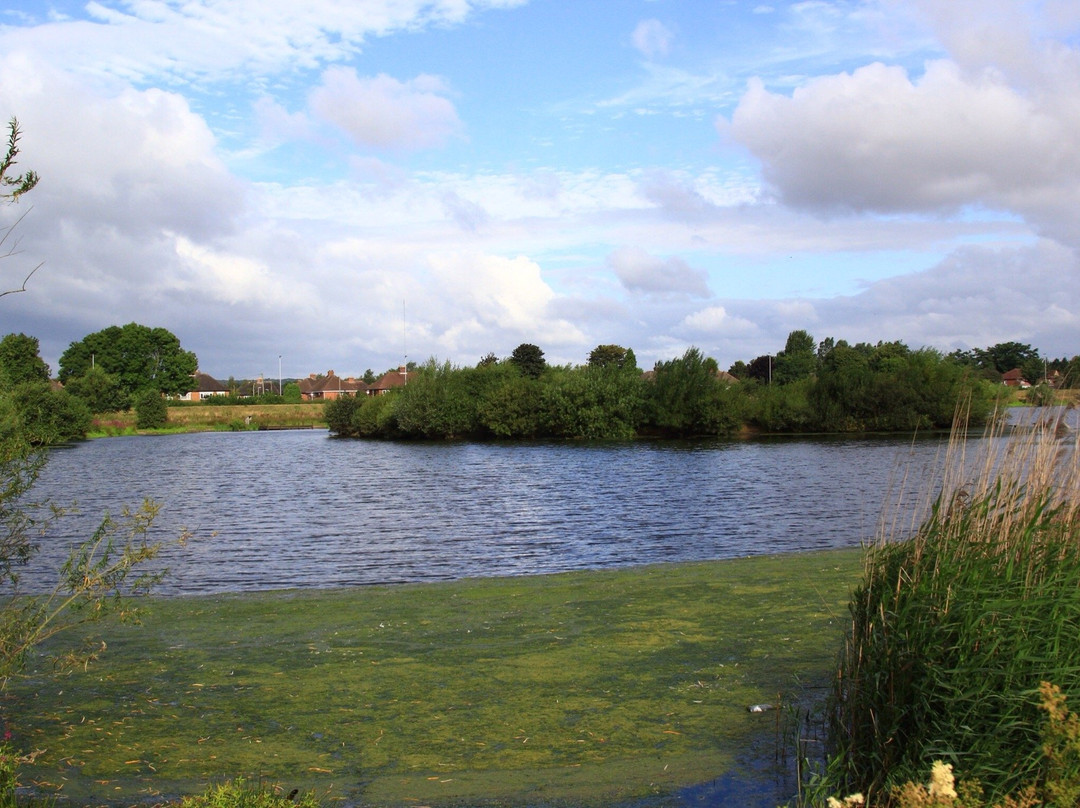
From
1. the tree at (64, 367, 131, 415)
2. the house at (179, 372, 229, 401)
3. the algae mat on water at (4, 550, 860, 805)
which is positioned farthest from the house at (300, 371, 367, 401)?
the algae mat on water at (4, 550, 860, 805)

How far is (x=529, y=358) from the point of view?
5079 inches

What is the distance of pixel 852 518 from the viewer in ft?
90.5

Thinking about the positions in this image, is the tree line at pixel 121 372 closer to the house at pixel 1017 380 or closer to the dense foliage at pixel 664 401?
the dense foliage at pixel 664 401

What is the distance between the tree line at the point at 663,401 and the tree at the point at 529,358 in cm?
2994

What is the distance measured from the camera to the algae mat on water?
7.03 metres

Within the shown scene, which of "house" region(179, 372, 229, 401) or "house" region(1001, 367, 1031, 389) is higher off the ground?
"house" region(179, 372, 229, 401)

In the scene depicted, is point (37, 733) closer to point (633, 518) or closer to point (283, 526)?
point (283, 526)

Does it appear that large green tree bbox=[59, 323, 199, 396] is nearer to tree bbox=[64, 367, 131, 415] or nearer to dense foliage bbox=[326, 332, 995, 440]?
tree bbox=[64, 367, 131, 415]

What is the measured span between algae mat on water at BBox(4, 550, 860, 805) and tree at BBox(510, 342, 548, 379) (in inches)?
4416

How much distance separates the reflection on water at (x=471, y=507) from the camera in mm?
21469

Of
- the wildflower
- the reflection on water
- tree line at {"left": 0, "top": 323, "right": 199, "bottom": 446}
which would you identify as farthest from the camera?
tree line at {"left": 0, "top": 323, "right": 199, "bottom": 446}

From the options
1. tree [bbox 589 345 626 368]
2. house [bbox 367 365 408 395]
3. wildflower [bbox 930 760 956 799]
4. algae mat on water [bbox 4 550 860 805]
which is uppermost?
tree [bbox 589 345 626 368]

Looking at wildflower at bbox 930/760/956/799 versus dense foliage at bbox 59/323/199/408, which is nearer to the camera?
wildflower at bbox 930/760/956/799

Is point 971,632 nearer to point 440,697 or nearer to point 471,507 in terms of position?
point 440,697
